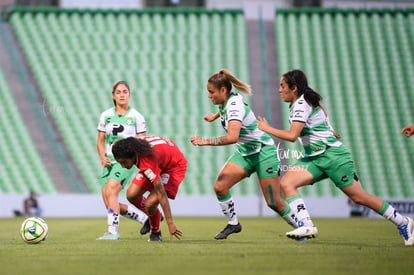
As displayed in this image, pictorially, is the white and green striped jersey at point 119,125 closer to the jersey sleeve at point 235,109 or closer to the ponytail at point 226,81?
the ponytail at point 226,81

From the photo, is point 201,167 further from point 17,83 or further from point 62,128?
point 17,83

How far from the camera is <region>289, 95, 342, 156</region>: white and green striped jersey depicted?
8.56m

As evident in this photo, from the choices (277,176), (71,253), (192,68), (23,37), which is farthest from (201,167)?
(71,253)

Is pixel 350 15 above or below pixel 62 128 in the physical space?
above

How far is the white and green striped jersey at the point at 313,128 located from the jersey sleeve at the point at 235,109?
0.63 metres

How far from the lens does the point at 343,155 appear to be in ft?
28.2

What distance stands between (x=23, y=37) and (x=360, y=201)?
66.6 ft

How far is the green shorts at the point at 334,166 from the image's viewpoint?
8.47 m

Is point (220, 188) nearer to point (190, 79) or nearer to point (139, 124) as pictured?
point (139, 124)

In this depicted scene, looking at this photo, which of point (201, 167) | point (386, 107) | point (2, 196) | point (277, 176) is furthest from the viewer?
point (386, 107)

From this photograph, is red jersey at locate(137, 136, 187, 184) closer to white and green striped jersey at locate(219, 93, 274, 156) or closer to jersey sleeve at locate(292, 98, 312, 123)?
white and green striped jersey at locate(219, 93, 274, 156)

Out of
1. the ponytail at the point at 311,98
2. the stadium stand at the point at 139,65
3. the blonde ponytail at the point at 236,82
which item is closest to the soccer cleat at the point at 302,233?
the ponytail at the point at 311,98

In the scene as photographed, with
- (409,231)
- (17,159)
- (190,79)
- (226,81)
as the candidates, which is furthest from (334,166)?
(190,79)

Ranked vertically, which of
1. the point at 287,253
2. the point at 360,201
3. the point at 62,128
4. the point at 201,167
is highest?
the point at 62,128
